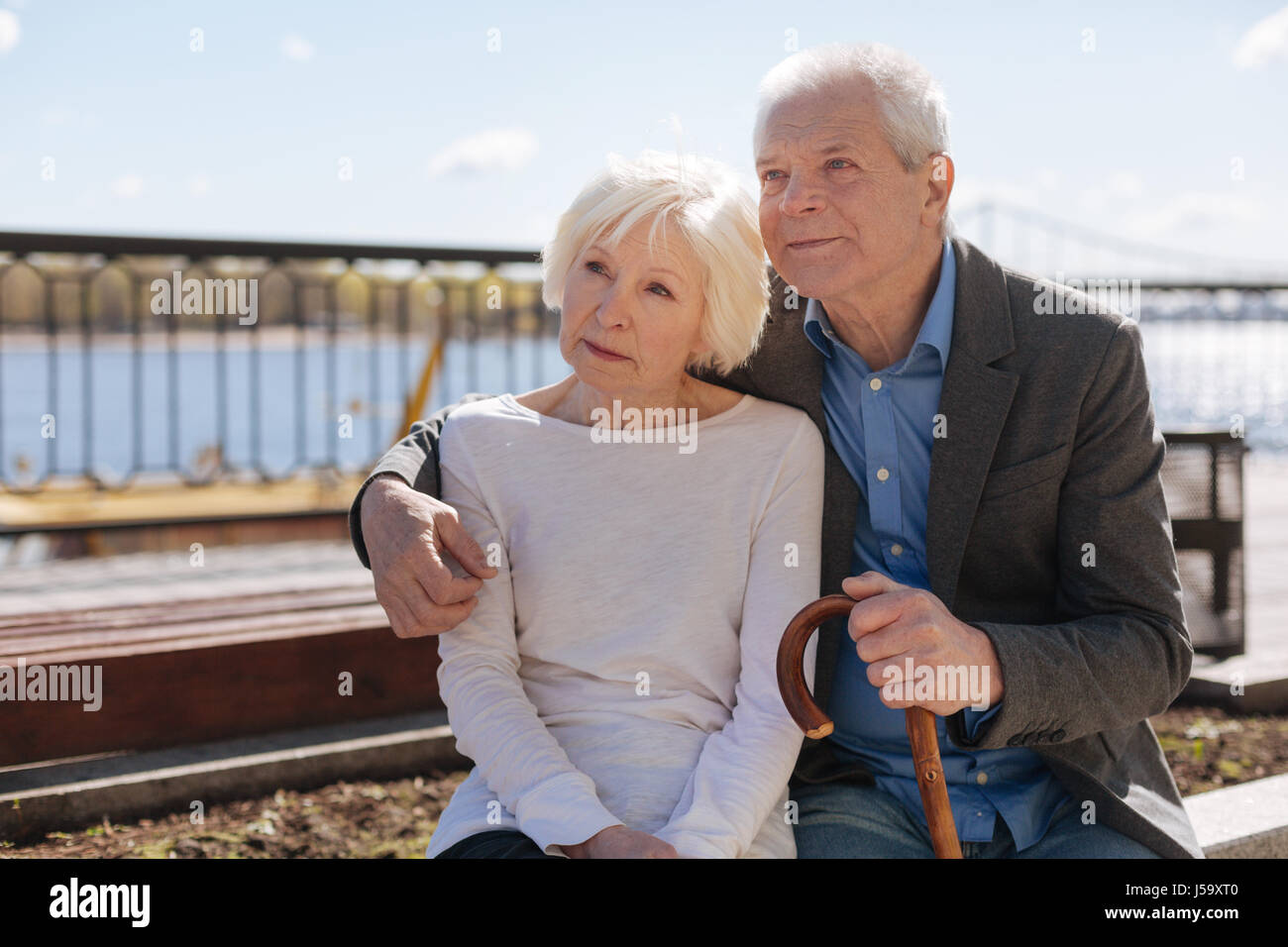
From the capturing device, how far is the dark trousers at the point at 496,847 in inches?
64.6

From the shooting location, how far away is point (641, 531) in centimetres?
189

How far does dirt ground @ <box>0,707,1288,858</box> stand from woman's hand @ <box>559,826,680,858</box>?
0.97m

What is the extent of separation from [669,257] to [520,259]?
9.35ft

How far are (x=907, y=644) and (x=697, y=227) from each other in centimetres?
75

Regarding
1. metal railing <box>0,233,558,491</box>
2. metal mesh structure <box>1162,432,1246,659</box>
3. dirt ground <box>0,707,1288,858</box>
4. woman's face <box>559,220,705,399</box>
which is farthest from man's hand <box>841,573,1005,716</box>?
metal mesh structure <box>1162,432,1246,659</box>

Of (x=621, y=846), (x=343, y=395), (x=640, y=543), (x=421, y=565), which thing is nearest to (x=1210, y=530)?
(x=640, y=543)

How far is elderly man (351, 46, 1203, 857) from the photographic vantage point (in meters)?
1.78

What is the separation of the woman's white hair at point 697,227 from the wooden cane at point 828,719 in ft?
1.83

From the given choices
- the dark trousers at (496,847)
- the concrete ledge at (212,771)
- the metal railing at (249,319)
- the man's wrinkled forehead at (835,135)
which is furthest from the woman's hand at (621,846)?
the metal railing at (249,319)

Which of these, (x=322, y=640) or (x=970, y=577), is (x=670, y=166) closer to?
(x=970, y=577)

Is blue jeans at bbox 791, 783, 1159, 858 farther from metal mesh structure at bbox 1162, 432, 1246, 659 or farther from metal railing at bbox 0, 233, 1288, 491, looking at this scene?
metal mesh structure at bbox 1162, 432, 1246, 659

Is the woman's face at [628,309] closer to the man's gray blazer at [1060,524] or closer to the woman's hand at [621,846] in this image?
the man's gray blazer at [1060,524]

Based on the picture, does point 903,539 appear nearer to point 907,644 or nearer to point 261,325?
point 907,644
